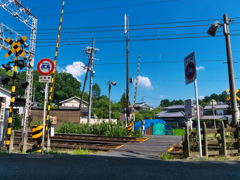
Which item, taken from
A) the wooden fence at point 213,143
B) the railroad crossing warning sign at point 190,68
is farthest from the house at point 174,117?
the railroad crossing warning sign at point 190,68

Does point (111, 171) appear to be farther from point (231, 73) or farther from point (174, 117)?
point (174, 117)

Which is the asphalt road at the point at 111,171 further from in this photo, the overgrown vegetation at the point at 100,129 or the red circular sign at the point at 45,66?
the overgrown vegetation at the point at 100,129

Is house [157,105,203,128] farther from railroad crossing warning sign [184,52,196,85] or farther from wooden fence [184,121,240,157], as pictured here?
railroad crossing warning sign [184,52,196,85]

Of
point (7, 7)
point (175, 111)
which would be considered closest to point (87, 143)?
point (7, 7)

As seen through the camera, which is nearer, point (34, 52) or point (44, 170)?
point (44, 170)

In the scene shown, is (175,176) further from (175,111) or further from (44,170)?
(175,111)

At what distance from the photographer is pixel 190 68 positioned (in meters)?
7.46

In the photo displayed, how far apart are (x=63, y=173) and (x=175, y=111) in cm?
5212

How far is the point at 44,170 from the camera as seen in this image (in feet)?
14.4

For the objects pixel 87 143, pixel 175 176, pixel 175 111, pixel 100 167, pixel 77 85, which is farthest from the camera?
pixel 77 85

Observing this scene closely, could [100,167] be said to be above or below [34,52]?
below

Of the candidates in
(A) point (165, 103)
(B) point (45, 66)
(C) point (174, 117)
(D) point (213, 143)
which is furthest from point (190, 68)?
(A) point (165, 103)

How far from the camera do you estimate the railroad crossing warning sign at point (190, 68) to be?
7199 millimetres

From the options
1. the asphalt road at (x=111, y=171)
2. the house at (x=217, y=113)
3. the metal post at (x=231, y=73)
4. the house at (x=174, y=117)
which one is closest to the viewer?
the asphalt road at (x=111, y=171)
